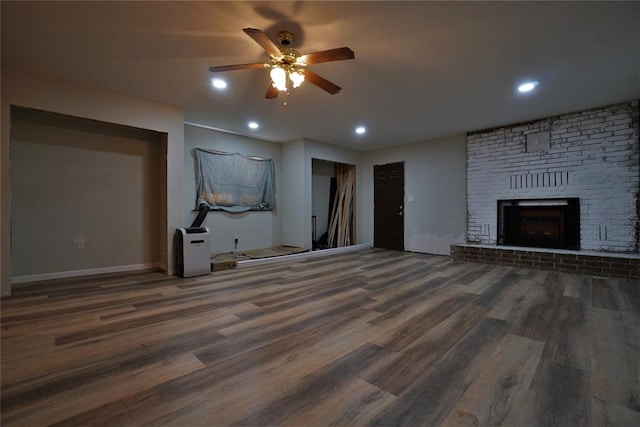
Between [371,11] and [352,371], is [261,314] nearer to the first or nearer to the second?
[352,371]

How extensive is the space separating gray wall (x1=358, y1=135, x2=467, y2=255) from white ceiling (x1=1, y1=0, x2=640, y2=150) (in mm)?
1544

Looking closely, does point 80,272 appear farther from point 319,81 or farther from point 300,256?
point 319,81

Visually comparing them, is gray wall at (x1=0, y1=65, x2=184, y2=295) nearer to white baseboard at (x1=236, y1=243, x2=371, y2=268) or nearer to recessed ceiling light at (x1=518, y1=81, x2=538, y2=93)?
white baseboard at (x1=236, y1=243, x2=371, y2=268)

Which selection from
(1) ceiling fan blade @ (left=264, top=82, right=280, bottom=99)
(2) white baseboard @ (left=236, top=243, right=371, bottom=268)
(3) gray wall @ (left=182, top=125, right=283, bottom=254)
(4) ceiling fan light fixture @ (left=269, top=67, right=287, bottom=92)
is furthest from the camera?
(3) gray wall @ (left=182, top=125, right=283, bottom=254)

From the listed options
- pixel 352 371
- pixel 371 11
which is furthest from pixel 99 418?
pixel 371 11

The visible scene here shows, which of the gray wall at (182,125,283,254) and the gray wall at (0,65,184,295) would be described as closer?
the gray wall at (0,65,184,295)

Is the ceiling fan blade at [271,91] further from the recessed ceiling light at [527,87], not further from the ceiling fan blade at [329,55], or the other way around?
the recessed ceiling light at [527,87]

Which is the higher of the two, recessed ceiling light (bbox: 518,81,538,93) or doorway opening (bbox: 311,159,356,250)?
recessed ceiling light (bbox: 518,81,538,93)

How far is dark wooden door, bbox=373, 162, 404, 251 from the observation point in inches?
253

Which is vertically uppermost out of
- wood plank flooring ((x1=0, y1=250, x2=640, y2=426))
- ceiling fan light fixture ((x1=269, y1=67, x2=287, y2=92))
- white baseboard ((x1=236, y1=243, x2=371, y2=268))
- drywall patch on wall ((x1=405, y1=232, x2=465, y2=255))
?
ceiling fan light fixture ((x1=269, y1=67, x2=287, y2=92))

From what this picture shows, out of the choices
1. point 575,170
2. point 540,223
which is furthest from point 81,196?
point 575,170

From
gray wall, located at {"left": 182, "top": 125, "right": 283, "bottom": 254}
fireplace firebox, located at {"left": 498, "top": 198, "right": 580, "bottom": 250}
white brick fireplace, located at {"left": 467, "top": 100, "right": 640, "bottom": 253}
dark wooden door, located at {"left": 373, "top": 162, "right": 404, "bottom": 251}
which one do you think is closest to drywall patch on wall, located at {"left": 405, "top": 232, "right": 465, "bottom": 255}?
dark wooden door, located at {"left": 373, "top": 162, "right": 404, "bottom": 251}

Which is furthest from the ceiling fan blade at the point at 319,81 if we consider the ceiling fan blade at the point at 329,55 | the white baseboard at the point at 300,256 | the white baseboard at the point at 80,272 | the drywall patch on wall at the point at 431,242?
the drywall patch on wall at the point at 431,242

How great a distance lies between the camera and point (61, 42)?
2.49m
